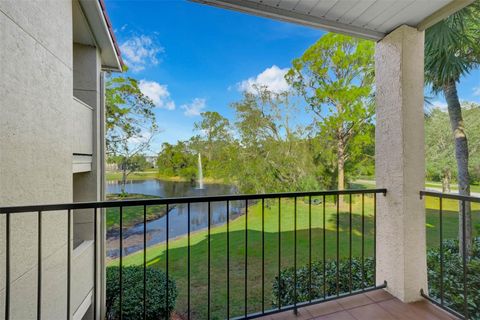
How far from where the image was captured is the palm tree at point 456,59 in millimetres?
3529

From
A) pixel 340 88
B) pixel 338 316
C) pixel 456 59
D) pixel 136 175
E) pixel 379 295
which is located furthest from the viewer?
pixel 136 175

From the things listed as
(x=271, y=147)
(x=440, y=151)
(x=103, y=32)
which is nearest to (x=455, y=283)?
(x=103, y=32)

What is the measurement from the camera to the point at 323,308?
181 cm

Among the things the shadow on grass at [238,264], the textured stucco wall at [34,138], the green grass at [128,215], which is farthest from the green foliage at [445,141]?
the green grass at [128,215]

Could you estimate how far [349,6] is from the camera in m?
1.79

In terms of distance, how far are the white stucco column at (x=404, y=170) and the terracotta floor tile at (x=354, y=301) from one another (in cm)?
26

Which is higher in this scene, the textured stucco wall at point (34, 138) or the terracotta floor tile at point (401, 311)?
→ the textured stucco wall at point (34, 138)

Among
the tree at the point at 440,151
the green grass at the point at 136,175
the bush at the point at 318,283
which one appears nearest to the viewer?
the bush at the point at 318,283

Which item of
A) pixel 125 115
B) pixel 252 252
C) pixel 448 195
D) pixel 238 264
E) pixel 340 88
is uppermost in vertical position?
pixel 340 88

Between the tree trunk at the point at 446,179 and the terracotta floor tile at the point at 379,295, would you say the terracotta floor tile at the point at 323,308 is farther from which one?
the tree trunk at the point at 446,179

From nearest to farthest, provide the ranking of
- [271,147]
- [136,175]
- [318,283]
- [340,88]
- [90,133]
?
[318,283]
[90,133]
[340,88]
[136,175]
[271,147]

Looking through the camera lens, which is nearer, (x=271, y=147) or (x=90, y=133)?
(x=90, y=133)

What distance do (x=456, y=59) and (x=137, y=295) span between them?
630 centimetres

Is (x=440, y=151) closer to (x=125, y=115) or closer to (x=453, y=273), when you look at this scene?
(x=453, y=273)
